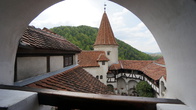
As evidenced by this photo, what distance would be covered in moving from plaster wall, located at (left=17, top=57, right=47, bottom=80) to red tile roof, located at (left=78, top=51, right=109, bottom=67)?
12394 millimetres

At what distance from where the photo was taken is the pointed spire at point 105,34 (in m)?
18.5

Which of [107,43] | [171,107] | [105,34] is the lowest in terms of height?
[171,107]

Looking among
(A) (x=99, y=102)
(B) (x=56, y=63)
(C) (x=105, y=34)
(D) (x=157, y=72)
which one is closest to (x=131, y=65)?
(D) (x=157, y=72)

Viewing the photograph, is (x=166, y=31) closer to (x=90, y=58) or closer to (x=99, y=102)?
(x=99, y=102)

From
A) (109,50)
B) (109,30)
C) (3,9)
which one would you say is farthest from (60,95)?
(109,30)

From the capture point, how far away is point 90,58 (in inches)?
645

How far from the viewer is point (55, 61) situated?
3531 millimetres

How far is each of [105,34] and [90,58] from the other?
230 inches

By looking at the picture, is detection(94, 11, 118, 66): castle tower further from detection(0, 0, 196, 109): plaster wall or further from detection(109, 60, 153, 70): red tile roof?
detection(0, 0, 196, 109): plaster wall

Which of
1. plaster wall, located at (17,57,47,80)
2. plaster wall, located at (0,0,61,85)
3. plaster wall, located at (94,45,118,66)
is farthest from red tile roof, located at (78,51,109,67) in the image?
plaster wall, located at (0,0,61,85)

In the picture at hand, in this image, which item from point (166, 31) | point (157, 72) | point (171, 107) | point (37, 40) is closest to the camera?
point (171, 107)

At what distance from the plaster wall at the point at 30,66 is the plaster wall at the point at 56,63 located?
356mm

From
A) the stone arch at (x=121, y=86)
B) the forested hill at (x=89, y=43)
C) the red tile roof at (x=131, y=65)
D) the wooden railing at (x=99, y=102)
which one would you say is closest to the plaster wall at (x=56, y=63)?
the wooden railing at (x=99, y=102)

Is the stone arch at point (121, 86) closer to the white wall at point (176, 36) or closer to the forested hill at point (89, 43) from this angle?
the forested hill at point (89, 43)
